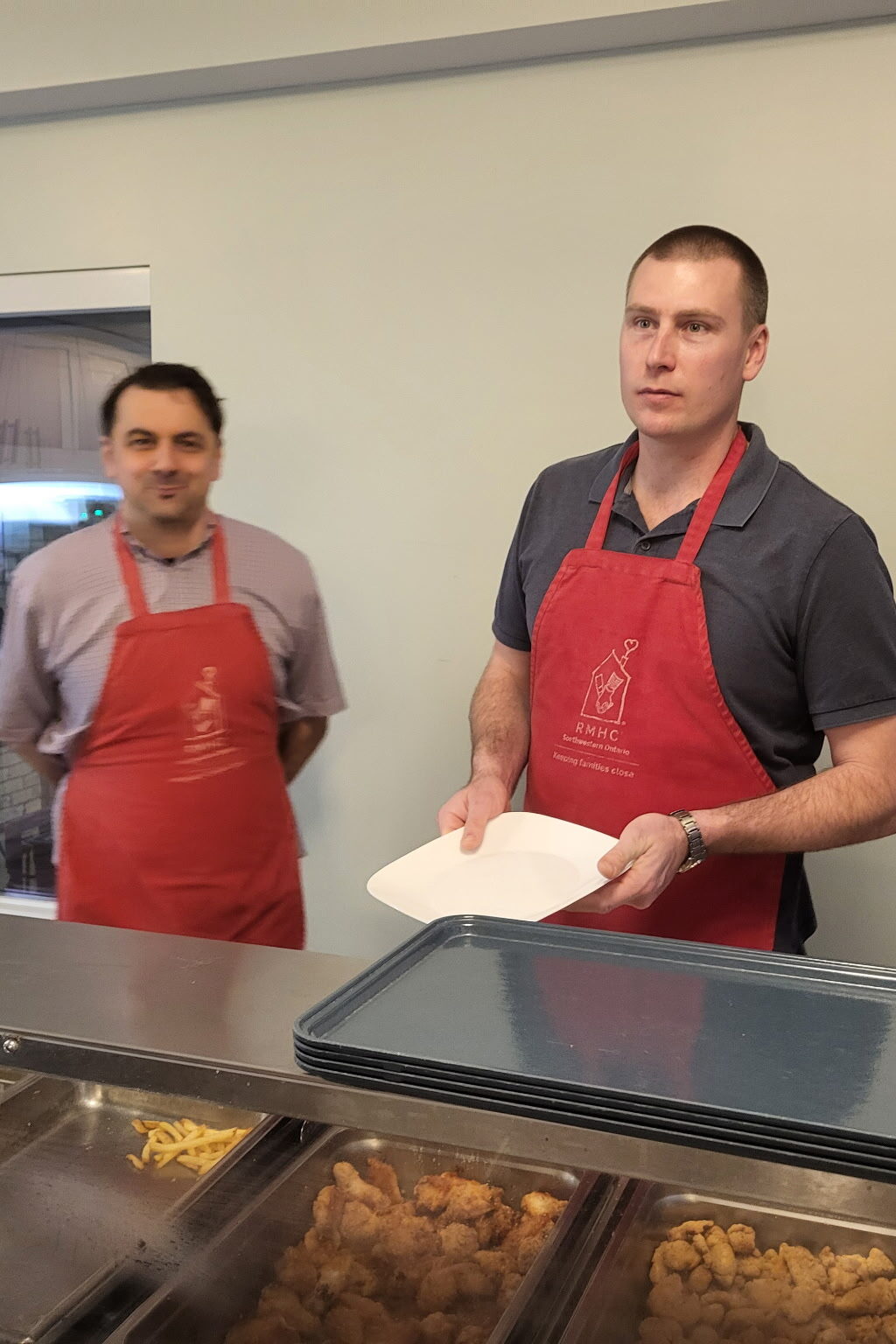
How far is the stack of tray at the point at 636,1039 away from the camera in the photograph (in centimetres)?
71

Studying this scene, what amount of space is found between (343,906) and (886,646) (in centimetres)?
157

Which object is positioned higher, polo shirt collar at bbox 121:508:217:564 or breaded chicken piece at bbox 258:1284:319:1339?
polo shirt collar at bbox 121:508:217:564

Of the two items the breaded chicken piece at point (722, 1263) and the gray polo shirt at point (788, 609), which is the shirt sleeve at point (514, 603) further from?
the breaded chicken piece at point (722, 1263)

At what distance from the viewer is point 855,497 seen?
231cm

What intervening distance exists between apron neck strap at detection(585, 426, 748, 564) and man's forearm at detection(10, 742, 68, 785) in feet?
2.92

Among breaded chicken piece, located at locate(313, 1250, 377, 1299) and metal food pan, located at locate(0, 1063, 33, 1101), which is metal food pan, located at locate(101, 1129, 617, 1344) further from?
metal food pan, located at locate(0, 1063, 33, 1101)

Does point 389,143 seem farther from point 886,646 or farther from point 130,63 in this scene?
point 886,646

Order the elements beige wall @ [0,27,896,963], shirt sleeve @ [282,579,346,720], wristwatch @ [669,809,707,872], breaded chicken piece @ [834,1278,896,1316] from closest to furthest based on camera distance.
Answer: breaded chicken piece @ [834,1278,896,1316], wristwatch @ [669,809,707,872], shirt sleeve @ [282,579,346,720], beige wall @ [0,27,896,963]

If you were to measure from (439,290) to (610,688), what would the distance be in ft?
4.03

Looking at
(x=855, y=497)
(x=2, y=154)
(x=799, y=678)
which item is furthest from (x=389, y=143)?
(x=799, y=678)

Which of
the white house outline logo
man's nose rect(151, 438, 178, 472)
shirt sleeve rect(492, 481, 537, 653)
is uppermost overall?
man's nose rect(151, 438, 178, 472)

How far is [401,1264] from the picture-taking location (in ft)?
3.29

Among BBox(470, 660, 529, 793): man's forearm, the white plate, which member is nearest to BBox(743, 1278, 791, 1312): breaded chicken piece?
the white plate

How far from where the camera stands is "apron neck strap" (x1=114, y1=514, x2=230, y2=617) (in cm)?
184
